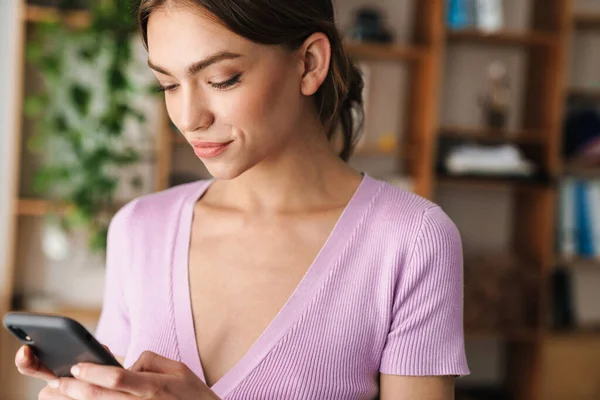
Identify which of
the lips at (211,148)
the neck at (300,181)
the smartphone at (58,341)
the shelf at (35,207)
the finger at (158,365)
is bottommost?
the shelf at (35,207)

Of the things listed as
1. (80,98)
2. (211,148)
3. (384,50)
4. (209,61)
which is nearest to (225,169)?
(211,148)

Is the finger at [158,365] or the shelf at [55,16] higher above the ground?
the shelf at [55,16]

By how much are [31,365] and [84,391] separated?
10 centimetres

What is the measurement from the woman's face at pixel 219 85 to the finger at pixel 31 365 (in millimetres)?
349

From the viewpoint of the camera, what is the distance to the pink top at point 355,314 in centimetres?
114

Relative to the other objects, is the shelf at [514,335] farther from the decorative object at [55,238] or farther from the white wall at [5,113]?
the white wall at [5,113]

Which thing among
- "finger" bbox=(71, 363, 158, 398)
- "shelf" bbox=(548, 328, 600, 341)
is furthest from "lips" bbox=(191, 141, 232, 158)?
"shelf" bbox=(548, 328, 600, 341)

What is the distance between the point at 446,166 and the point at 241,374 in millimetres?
2939

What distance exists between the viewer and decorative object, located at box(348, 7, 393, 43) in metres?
3.81

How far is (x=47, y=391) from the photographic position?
0.97 m

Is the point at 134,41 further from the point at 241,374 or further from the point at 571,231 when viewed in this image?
the point at 241,374

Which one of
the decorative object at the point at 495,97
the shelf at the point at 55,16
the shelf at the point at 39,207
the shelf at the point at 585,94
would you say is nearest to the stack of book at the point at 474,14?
the decorative object at the point at 495,97

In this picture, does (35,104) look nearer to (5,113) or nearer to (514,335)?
(5,113)

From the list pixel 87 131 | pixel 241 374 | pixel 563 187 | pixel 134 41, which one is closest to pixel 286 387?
pixel 241 374
